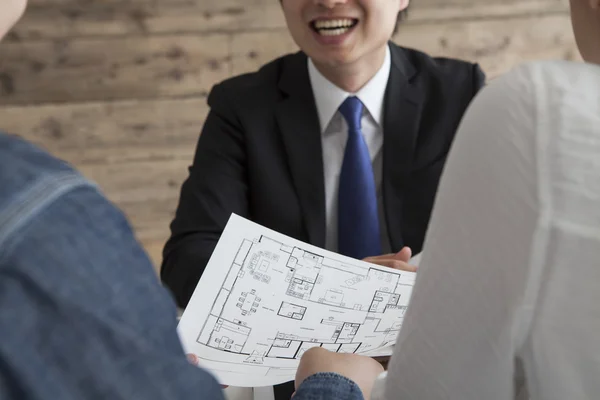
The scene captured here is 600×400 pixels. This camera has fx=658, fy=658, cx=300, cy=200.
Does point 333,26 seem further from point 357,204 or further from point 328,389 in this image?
point 328,389

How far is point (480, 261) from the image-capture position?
51cm

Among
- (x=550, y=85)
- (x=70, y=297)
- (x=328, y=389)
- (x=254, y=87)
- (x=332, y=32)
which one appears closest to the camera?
(x=70, y=297)

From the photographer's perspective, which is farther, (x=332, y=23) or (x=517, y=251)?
(x=332, y=23)

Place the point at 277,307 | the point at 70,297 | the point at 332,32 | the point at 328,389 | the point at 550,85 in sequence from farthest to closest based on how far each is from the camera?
1. the point at 332,32
2. the point at 277,307
3. the point at 328,389
4. the point at 550,85
5. the point at 70,297

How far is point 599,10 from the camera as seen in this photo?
0.53 meters

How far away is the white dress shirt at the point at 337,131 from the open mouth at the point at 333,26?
0.35 ft

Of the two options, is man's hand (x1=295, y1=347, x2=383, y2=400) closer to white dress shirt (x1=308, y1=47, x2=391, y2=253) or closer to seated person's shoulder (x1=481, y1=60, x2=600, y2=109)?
seated person's shoulder (x1=481, y1=60, x2=600, y2=109)

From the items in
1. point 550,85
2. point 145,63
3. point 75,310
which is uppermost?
point 550,85

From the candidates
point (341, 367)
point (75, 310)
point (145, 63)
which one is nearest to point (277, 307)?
point (341, 367)

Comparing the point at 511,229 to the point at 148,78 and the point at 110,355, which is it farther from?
the point at 148,78

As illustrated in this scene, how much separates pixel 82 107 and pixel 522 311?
2179 mm

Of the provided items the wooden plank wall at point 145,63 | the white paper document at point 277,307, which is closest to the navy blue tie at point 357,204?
the white paper document at point 277,307

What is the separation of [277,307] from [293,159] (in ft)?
1.68

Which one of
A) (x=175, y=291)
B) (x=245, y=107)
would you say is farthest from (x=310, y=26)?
(x=175, y=291)
